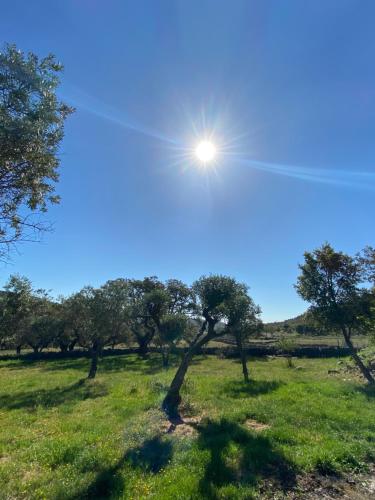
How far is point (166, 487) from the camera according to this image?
795 cm

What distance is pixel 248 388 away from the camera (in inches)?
848

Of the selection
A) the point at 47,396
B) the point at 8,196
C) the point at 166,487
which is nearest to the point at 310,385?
the point at 166,487

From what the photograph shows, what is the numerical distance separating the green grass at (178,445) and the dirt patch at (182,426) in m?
0.32

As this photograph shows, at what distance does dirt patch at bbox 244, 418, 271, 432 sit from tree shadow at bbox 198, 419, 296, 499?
921 mm

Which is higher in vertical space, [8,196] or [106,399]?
[8,196]

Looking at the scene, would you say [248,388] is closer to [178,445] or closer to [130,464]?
[178,445]

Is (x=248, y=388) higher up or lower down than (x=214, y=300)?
lower down

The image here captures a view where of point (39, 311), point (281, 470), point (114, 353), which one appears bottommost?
point (281, 470)

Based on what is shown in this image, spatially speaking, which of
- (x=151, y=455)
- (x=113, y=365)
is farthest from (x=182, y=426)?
(x=113, y=365)

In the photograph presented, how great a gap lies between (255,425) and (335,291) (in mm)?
20002

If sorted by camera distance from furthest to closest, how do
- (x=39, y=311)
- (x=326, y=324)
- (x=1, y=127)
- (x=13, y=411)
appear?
(x=39, y=311) → (x=326, y=324) → (x=13, y=411) → (x=1, y=127)

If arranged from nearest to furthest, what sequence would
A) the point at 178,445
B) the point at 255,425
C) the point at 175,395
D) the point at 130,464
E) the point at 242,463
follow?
the point at 130,464 → the point at 242,463 → the point at 178,445 → the point at 255,425 → the point at 175,395

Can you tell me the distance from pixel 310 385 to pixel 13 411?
2001 cm

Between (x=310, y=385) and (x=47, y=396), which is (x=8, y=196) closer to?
(x=47, y=396)
